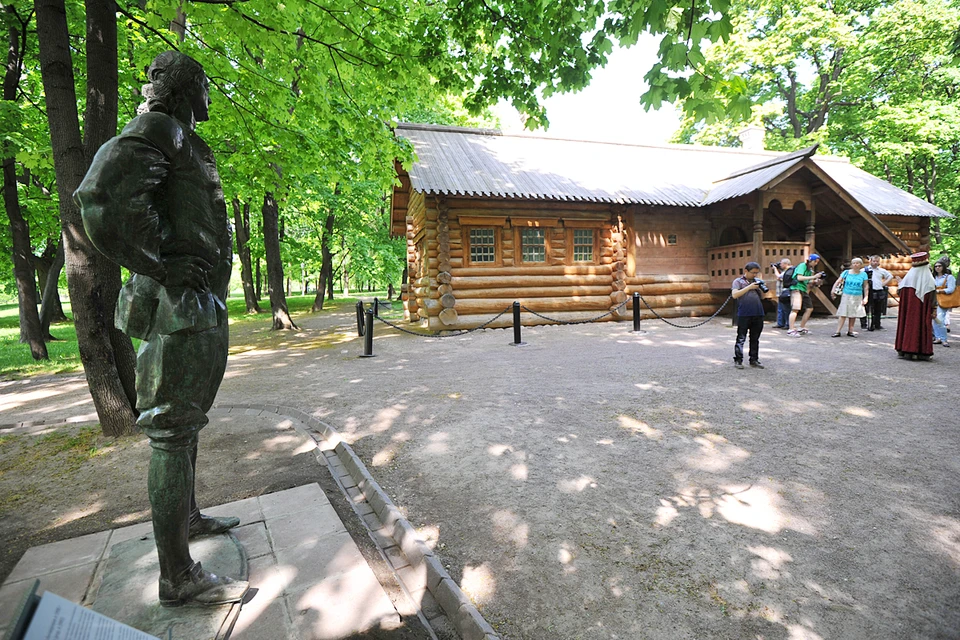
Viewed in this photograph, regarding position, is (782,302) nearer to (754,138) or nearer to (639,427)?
(639,427)

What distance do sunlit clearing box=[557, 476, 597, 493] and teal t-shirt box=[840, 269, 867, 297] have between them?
34.3ft

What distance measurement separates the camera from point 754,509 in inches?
126

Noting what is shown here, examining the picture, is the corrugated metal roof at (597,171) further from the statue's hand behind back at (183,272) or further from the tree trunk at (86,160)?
the statue's hand behind back at (183,272)

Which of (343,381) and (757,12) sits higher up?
(757,12)

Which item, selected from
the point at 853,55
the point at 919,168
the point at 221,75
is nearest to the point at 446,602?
the point at 221,75

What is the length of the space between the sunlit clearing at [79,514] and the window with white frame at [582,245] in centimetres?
1401

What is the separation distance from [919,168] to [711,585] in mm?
37238

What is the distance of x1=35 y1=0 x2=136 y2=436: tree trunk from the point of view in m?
Result: 4.64

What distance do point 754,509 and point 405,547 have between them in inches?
99.0

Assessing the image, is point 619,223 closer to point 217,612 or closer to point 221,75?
point 221,75

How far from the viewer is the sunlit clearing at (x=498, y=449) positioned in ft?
14.1

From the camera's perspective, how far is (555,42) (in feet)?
15.3

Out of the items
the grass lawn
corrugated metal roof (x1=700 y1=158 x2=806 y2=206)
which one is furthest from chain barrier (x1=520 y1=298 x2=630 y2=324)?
the grass lawn

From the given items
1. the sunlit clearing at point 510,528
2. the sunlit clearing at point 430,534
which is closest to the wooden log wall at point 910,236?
the sunlit clearing at point 510,528
